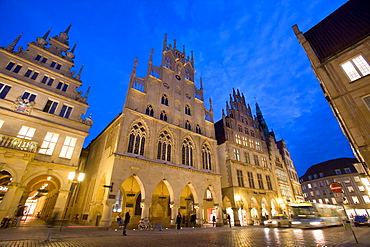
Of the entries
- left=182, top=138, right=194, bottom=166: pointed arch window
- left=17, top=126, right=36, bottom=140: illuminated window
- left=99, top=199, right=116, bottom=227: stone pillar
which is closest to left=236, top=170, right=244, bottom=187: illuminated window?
left=182, top=138, right=194, bottom=166: pointed arch window

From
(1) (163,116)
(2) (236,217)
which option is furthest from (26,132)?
(2) (236,217)

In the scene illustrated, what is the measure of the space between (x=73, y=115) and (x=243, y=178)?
91.8 ft

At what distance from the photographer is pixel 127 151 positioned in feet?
65.9

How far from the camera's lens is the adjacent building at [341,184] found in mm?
47688

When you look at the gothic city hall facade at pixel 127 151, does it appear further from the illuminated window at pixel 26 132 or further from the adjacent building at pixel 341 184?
the adjacent building at pixel 341 184

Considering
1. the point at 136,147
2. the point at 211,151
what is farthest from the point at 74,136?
the point at 211,151

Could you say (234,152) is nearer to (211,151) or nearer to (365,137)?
(211,151)

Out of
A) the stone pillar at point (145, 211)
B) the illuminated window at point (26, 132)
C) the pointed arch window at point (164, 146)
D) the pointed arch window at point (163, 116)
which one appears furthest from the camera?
the pointed arch window at point (163, 116)

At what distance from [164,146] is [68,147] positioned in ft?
35.9

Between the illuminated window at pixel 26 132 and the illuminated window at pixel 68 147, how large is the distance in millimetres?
2890

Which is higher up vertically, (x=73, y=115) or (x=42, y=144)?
(x=73, y=115)

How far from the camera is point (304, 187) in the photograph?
6297 centimetres

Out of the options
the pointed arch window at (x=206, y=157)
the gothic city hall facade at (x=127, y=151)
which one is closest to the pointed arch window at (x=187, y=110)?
the gothic city hall facade at (x=127, y=151)

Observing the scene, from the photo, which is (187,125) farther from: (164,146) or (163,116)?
(164,146)
